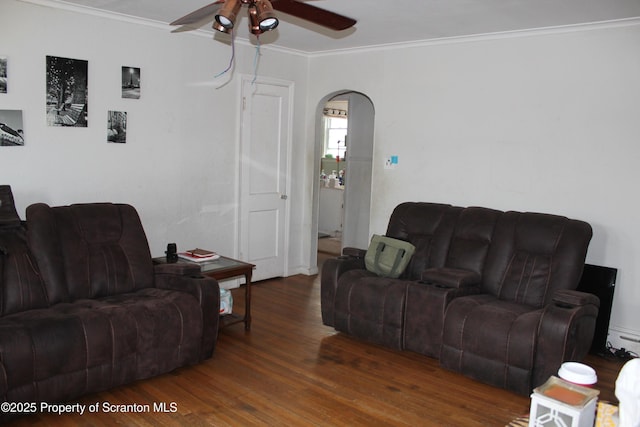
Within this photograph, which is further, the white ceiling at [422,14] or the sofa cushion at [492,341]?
the white ceiling at [422,14]

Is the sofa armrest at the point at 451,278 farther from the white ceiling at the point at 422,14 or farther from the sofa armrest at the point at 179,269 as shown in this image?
the white ceiling at the point at 422,14

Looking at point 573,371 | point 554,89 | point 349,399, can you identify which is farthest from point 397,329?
point 554,89

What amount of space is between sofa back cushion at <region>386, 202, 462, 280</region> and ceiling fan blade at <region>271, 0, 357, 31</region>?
1879 mm

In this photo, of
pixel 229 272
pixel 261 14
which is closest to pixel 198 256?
pixel 229 272

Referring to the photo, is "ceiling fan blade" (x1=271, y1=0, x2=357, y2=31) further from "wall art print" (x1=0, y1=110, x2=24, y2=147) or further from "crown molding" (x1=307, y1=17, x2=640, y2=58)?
"wall art print" (x1=0, y1=110, x2=24, y2=147)

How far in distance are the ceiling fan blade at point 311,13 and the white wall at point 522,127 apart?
1.90m

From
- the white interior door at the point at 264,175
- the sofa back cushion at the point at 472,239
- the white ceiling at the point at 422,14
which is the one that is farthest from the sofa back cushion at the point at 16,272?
the sofa back cushion at the point at 472,239

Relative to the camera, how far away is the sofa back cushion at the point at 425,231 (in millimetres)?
4398

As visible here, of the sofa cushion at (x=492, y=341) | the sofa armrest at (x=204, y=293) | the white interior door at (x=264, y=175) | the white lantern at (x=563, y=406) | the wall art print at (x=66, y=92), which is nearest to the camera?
the white lantern at (x=563, y=406)

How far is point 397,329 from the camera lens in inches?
155

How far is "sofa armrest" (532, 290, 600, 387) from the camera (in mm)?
3156

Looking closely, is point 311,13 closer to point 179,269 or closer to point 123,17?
point 179,269

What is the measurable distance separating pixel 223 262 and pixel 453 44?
112 inches

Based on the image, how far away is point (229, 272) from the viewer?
419cm
